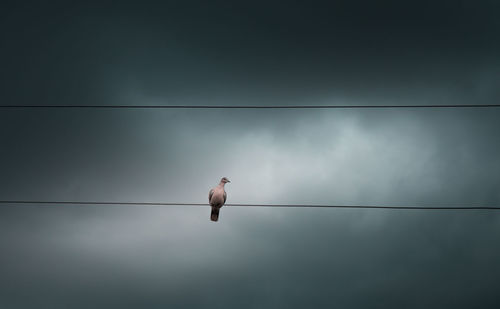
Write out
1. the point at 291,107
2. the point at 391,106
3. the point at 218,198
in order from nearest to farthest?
the point at 391,106 → the point at 291,107 → the point at 218,198

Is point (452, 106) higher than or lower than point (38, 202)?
higher

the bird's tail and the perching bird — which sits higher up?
the perching bird

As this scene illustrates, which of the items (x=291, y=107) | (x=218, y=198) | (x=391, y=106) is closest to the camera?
(x=391, y=106)

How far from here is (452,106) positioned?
10242mm

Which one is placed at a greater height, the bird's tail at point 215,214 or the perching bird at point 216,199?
the perching bird at point 216,199

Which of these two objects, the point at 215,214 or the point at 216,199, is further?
the point at 215,214

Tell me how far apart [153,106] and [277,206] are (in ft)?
12.3

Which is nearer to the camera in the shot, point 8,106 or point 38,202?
point 38,202

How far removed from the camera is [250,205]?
393 inches

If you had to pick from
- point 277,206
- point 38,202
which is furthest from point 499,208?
point 38,202

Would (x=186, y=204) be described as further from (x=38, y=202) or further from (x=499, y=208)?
(x=499, y=208)

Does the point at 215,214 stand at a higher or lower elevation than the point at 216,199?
lower

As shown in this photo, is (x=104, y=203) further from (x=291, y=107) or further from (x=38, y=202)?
(x=291, y=107)

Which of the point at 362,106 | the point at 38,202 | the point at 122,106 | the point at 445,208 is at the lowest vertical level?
the point at 38,202
